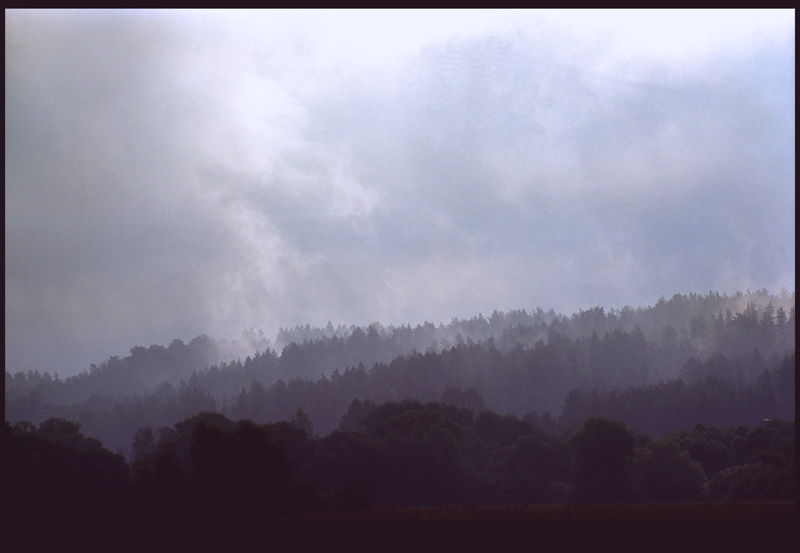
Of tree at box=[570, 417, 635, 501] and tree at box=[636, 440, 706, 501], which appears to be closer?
tree at box=[570, 417, 635, 501]

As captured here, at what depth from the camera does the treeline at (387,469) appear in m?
46.0

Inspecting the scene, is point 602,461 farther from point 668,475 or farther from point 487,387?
point 487,387

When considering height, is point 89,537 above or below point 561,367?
below

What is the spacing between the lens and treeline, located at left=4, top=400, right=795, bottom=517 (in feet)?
151

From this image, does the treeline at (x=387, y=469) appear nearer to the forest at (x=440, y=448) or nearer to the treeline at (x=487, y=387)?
the forest at (x=440, y=448)

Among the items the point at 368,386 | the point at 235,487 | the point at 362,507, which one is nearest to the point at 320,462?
the point at 362,507

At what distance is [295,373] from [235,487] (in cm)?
15481

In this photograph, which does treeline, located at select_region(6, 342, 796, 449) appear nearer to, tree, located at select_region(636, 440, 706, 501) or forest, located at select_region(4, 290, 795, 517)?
forest, located at select_region(4, 290, 795, 517)

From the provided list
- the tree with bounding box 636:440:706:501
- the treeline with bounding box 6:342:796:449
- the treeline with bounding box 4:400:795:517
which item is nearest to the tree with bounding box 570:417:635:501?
the treeline with bounding box 4:400:795:517

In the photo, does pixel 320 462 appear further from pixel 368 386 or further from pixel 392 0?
pixel 368 386

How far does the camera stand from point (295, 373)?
198 metres

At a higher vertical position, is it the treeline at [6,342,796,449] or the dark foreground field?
the treeline at [6,342,796,449]

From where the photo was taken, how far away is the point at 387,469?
67062 mm

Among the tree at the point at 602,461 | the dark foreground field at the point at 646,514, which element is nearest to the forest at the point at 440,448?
the tree at the point at 602,461
